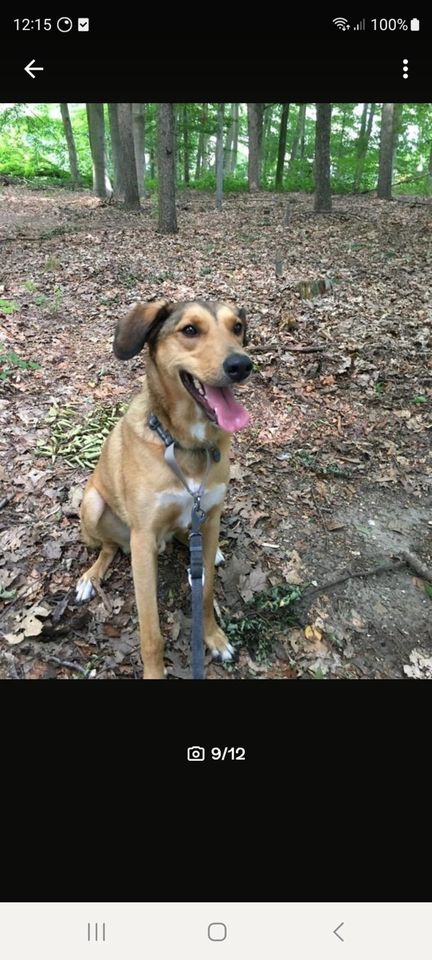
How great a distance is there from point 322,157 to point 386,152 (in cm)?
574

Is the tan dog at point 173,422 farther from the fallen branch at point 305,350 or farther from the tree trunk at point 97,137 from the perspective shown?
the tree trunk at point 97,137

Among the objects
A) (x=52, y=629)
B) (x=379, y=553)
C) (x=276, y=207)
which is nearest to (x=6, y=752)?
(x=52, y=629)

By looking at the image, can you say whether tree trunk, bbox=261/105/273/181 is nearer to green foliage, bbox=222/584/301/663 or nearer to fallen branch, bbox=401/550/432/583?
fallen branch, bbox=401/550/432/583

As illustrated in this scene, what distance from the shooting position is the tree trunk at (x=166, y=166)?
11867mm

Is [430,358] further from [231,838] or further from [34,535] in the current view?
[231,838]

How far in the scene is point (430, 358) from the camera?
6.46 m

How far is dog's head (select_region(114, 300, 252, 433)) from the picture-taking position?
2.62 meters

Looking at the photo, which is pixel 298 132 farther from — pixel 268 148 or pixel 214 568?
pixel 214 568

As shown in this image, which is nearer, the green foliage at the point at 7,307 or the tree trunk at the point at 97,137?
the green foliage at the point at 7,307

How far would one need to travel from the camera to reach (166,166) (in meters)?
12.2

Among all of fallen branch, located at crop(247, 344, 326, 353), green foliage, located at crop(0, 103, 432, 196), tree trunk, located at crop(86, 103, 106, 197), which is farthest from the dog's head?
tree trunk, located at crop(86, 103, 106, 197)
